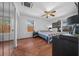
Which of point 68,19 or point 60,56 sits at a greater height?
point 68,19

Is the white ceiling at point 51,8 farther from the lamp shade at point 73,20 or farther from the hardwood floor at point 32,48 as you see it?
the hardwood floor at point 32,48

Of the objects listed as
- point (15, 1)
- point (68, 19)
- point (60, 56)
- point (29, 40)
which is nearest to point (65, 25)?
point (68, 19)

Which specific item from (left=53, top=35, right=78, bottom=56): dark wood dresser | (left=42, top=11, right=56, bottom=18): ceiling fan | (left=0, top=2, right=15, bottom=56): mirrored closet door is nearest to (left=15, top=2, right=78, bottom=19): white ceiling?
Answer: (left=42, top=11, right=56, bottom=18): ceiling fan

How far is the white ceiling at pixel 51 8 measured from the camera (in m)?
1.38

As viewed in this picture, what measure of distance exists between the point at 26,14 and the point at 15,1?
0.25m

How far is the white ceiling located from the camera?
1385mm

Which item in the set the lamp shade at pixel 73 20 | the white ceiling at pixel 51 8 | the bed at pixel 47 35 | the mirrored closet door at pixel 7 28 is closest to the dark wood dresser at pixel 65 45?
the bed at pixel 47 35

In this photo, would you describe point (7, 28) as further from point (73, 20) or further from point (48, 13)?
point (73, 20)

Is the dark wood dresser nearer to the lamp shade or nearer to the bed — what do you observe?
the bed

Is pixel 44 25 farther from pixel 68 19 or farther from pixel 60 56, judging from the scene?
pixel 60 56

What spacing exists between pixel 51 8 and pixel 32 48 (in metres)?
0.65

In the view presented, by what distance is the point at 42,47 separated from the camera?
1442mm

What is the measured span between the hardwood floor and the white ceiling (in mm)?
399

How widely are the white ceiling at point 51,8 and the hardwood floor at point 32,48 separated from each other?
0.40 m
